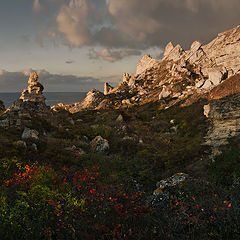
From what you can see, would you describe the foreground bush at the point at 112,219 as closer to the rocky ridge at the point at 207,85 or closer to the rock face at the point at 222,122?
the rock face at the point at 222,122

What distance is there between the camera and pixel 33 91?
37.6 metres

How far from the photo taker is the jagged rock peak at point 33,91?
35.8m

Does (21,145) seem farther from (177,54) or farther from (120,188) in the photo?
(177,54)

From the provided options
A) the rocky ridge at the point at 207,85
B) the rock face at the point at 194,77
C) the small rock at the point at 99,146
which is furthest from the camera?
the rock face at the point at 194,77

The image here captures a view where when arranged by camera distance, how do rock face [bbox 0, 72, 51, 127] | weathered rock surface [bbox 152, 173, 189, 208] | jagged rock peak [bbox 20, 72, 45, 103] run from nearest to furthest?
weathered rock surface [bbox 152, 173, 189, 208]
rock face [bbox 0, 72, 51, 127]
jagged rock peak [bbox 20, 72, 45, 103]

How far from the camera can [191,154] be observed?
1221cm

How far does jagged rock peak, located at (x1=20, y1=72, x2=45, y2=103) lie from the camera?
35.8 m

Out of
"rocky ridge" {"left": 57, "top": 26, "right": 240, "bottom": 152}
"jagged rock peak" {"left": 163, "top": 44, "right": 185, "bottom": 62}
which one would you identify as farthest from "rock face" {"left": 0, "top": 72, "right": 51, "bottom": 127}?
"jagged rock peak" {"left": 163, "top": 44, "right": 185, "bottom": 62}

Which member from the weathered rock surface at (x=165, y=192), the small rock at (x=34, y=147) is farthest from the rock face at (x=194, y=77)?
the small rock at (x=34, y=147)

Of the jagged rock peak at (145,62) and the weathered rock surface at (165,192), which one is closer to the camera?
the weathered rock surface at (165,192)

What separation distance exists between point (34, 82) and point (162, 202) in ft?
139

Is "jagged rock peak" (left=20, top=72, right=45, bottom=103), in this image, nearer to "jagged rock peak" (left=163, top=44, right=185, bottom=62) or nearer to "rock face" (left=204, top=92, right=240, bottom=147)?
"rock face" (left=204, top=92, right=240, bottom=147)

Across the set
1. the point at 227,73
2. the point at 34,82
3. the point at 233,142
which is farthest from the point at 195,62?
the point at 233,142

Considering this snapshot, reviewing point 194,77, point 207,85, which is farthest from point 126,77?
point 207,85
